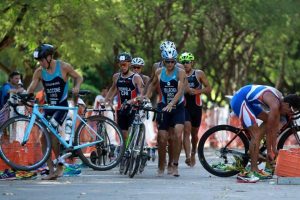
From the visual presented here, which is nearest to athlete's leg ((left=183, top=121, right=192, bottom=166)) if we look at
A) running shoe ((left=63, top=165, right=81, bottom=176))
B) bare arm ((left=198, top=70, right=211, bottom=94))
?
bare arm ((left=198, top=70, right=211, bottom=94))

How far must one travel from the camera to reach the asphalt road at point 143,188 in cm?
1215

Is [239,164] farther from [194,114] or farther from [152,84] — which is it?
[194,114]

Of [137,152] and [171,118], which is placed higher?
[171,118]

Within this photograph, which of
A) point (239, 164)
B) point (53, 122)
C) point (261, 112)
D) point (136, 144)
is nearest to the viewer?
point (53, 122)

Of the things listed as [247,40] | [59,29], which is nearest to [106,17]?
[59,29]

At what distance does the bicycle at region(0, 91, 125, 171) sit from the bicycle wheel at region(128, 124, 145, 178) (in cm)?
18

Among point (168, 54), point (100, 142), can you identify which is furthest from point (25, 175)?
point (168, 54)

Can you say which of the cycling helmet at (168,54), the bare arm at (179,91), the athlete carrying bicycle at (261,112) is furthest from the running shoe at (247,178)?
the cycling helmet at (168,54)

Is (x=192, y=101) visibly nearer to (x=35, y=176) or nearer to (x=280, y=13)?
(x=35, y=176)

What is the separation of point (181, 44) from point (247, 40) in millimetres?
8284

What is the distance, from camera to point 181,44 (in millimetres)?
37656

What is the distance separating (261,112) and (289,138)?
3.60 ft

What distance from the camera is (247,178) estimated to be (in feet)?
47.7

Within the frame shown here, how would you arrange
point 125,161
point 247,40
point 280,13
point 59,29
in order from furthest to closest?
point 247,40 → point 280,13 → point 59,29 → point 125,161
